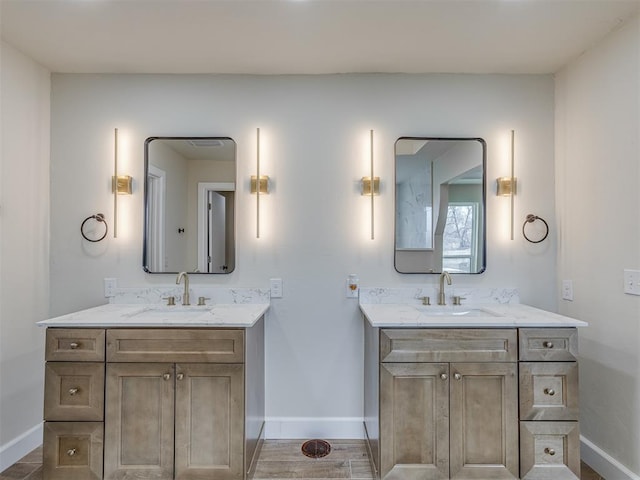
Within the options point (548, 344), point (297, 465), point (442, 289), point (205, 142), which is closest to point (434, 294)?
point (442, 289)

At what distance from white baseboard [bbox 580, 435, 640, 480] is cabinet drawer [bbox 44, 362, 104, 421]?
280cm

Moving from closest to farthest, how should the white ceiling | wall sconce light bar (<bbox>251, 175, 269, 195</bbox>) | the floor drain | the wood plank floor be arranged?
the white ceiling < the wood plank floor < the floor drain < wall sconce light bar (<bbox>251, 175, 269, 195</bbox>)

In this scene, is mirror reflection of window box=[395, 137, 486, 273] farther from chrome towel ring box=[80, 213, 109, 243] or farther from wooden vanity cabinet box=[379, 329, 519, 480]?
chrome towel ring box=[80, 213, 109, 243]

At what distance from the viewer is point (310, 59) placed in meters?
2.28

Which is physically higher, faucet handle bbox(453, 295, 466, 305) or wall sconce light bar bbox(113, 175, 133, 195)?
wall sconce light bar bbox(113, 175, 133, 195)

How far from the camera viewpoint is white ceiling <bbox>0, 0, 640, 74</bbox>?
182 centimetres

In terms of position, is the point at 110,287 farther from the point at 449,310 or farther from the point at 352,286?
the point at 449,310

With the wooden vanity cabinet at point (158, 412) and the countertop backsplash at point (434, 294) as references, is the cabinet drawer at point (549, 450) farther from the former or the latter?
the wooden vanity cabinet at point (158, 412)

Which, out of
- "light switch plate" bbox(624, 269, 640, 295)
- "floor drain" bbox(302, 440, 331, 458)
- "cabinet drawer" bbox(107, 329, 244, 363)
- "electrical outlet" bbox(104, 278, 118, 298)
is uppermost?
"light switch plate" bbox(624, 269, 640, 295)

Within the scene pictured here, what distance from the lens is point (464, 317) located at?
2023 millimetres

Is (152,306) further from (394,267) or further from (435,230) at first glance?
(435,230)

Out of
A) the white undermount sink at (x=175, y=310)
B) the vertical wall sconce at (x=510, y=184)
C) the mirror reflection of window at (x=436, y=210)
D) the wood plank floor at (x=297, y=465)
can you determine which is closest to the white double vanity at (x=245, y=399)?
the wood plank floor at (x=297, y=465)

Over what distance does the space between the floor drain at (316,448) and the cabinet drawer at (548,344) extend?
1.33 m

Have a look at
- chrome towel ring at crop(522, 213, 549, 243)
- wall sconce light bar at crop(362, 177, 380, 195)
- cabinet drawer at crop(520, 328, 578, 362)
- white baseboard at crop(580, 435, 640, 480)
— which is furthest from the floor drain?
chrome towel ring at crop(522, 213, 549, 243)
